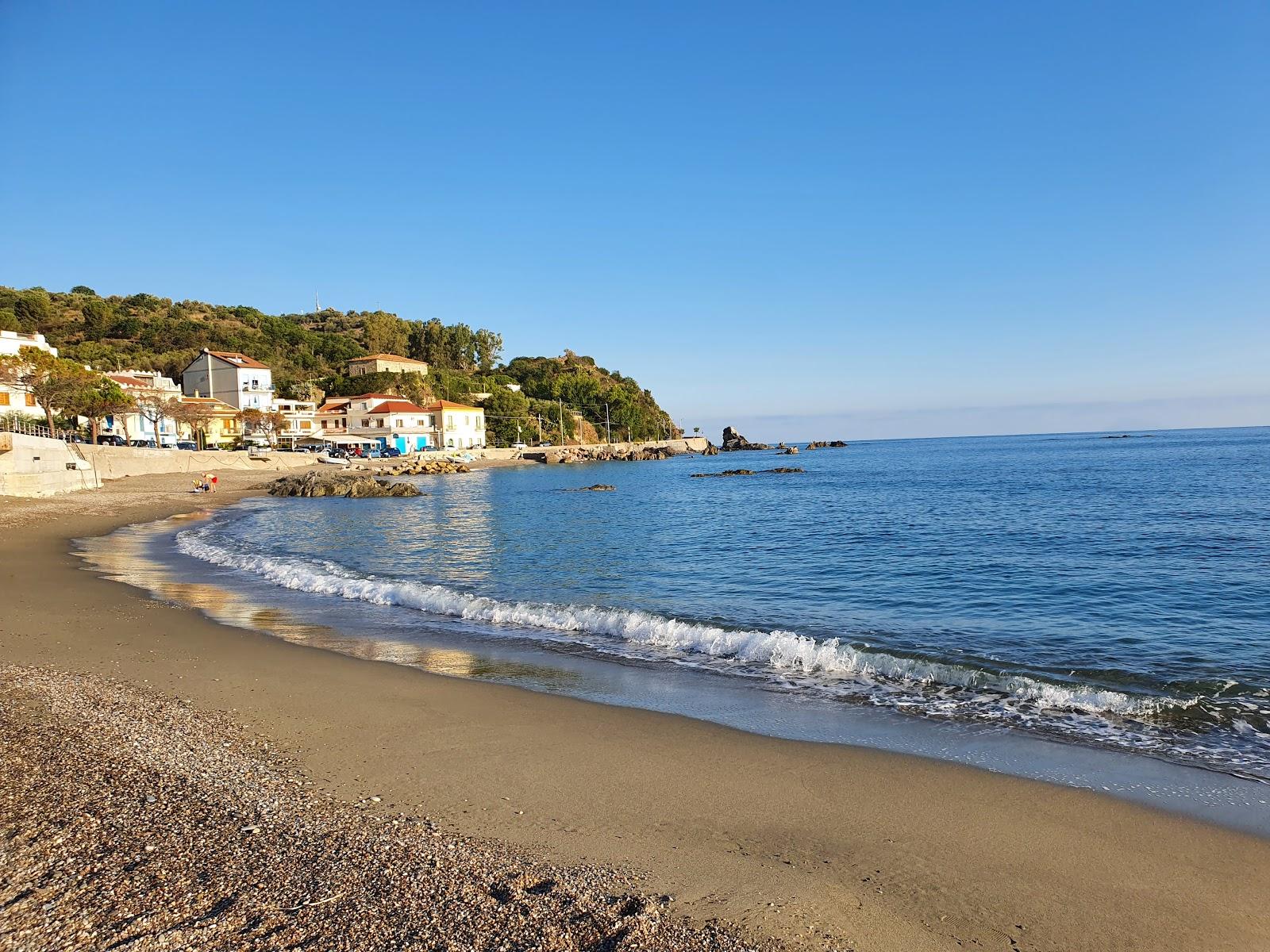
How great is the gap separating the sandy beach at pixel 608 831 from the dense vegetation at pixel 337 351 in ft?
300

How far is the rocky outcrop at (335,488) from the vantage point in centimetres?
4994

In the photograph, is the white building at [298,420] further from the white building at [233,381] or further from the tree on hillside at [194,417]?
the tree on hillside at [194,417]

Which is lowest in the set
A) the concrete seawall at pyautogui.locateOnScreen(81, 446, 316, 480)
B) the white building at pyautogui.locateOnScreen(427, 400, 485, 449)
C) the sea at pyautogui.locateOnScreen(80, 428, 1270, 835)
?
the sea at pyautogui.locateOnScreen(80, 428, 1270, 835)

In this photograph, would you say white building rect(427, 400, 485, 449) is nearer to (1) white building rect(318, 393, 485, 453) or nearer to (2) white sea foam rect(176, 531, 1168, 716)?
(1) white building rect(318, 393, 485, 453)

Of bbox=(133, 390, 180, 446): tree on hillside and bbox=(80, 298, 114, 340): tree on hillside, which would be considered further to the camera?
bbox=(80, 298, 114, 340): tree on hillside

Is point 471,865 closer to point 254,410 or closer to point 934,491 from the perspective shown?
point 934,491

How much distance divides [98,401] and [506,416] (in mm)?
67932

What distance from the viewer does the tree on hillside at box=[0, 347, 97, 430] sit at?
48812 millimetres

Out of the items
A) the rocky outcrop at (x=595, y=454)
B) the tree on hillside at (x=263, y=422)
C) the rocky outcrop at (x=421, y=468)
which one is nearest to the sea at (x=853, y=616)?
the rocky outcrop at (x=421, y=468)

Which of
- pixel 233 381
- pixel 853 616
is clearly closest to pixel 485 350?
pixel 233 381

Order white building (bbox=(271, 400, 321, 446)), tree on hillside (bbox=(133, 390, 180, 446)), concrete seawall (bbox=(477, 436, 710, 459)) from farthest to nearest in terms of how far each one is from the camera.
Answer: concrete seawall (bbox=(477, 436, 710, 459))
white building (bbox=(271, 400, 321, 446))
tree on hillside (bbox=(133, 390, 180, 446))

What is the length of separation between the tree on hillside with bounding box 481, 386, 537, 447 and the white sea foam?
330 feet

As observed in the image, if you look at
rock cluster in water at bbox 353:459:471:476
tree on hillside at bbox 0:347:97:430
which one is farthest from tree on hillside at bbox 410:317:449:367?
tree on hillside at bbox 0:347:97:430

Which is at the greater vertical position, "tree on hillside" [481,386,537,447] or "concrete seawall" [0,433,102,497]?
"tree on hillside" [481,386,537,447]
